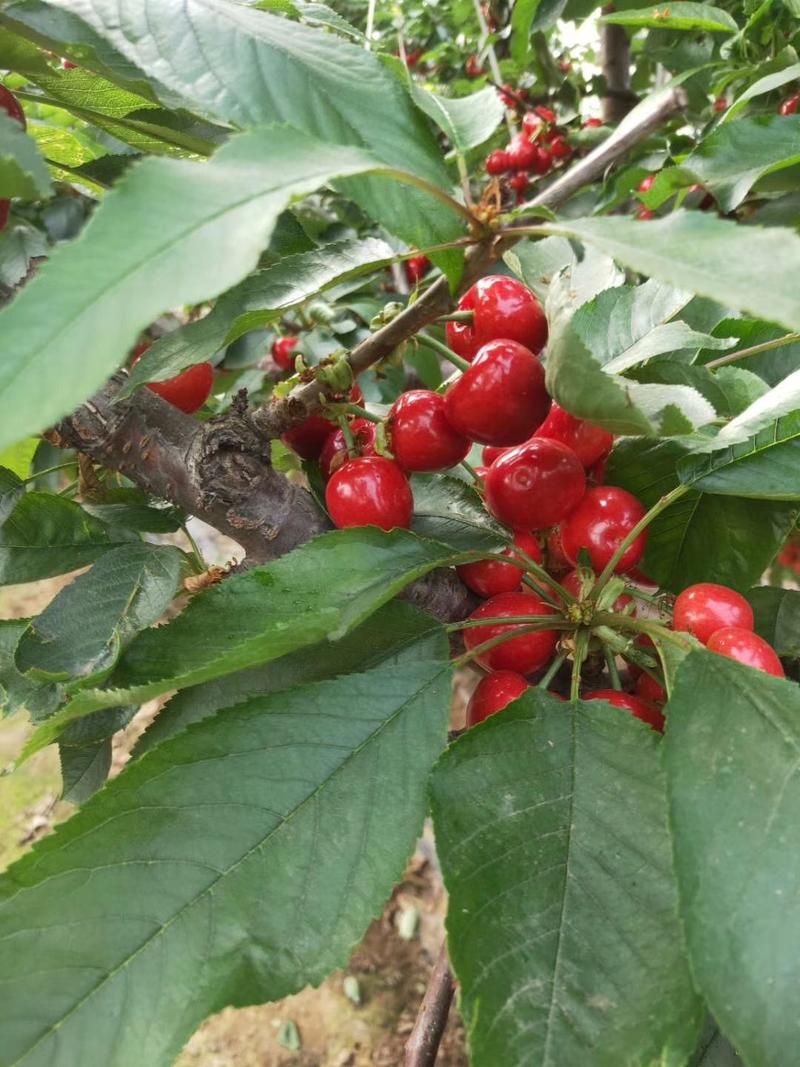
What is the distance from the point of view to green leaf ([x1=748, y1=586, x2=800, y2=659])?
Result: 73cm

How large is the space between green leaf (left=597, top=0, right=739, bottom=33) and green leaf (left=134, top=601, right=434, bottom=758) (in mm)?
939

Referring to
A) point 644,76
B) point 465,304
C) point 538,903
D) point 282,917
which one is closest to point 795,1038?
point 538,903

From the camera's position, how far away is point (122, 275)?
33 centimetres

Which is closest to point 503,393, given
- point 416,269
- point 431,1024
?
point 431,1024

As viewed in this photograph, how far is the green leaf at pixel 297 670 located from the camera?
1.87 ft

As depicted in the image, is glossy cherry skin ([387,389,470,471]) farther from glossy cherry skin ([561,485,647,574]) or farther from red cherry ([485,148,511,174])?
red cherry ([485,148,511,174])

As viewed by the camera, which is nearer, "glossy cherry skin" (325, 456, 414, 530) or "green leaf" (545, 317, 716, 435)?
"green leaf" (545, 317, 716, 435)

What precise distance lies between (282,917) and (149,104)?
24.8 inches

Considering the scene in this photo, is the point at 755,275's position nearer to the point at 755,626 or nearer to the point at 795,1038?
the point at 795,1038

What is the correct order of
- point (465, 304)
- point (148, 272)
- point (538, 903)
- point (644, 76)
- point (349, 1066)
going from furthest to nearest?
point (644, 76), point (349, 1066), point (465, 304), point (538, 903), point (148, 272)

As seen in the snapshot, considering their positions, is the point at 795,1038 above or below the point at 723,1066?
above

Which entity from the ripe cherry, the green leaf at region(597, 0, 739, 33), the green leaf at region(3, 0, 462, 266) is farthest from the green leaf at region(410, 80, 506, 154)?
the green leaf at region(597, 0, 739, 33)

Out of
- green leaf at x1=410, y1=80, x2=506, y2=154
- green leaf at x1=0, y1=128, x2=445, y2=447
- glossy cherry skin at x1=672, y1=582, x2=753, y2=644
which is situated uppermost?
green leaf at x1=0, y1=128, x2=445, y2=447

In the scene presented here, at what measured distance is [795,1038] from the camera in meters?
0.38
